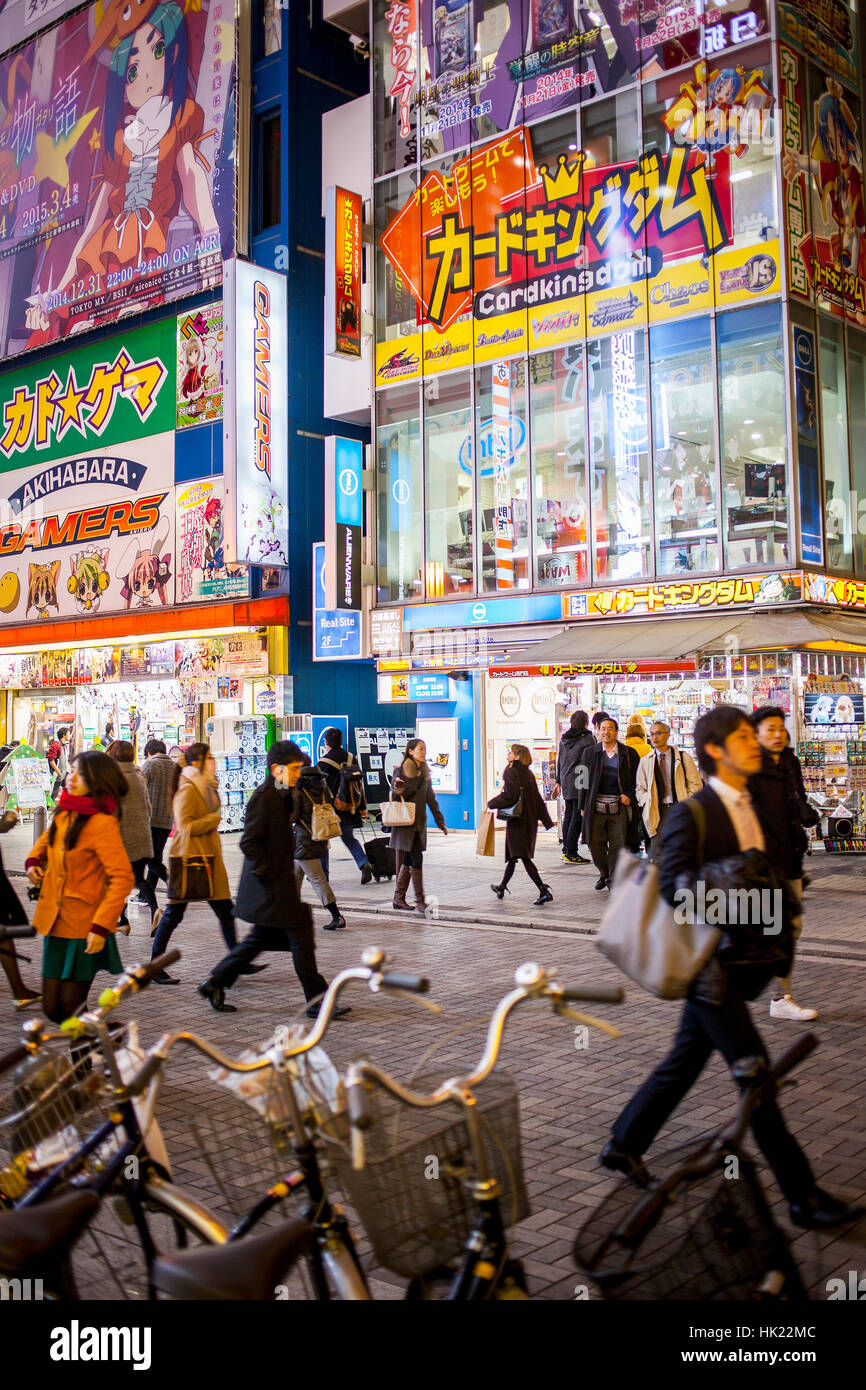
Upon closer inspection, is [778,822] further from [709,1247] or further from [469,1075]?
[469,1075]

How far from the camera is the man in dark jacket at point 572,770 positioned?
571 inches

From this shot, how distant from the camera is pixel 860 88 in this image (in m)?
17.9

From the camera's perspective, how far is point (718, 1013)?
13.6 feet

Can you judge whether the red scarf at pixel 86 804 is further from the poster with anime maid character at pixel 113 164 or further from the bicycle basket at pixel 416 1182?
the poster with anime maid character at pixel 113 164

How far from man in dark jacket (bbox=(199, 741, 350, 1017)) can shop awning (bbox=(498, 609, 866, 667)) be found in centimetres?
836

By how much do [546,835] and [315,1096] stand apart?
55.7 feet

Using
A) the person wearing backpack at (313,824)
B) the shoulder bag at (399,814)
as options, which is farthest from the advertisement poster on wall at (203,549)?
the person wearing backpack at (313,824)

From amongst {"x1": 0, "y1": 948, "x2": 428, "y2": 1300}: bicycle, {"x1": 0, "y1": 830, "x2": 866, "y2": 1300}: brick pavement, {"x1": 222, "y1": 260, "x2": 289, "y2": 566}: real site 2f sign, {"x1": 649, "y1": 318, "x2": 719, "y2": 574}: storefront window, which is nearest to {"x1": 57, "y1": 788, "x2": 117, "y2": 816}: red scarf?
{"x1": 0, "y1": 830, "x2": 866, "y2": 1300}: brick pavement

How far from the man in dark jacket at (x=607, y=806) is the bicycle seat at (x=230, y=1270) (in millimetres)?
11125

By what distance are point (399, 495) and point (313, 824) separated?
11498 millimetres

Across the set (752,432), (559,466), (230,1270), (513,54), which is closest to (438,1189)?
(230,1270)

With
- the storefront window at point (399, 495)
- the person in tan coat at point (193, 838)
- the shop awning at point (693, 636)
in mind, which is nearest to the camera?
the person in tan coat at point (193, 838)
